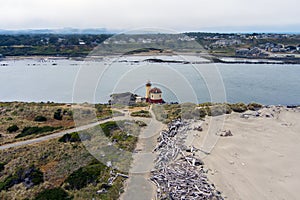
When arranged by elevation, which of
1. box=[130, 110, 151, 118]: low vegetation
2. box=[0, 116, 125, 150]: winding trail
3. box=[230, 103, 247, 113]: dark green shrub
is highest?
box=[230, 103, 247, 113]: dark green shrub

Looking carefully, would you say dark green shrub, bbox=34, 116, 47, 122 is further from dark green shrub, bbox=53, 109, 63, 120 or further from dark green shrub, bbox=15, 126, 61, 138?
dark green shrub, bbox=15, 126, 61, 138

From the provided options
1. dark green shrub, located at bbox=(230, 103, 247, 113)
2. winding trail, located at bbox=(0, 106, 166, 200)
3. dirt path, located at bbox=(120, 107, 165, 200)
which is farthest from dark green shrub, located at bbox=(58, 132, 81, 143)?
dark green shrub, located at bbox=(230, 103, 247, 113)

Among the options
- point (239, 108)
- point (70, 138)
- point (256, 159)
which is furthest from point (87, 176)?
point (239, 108)

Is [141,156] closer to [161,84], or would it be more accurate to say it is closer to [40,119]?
[40,119]

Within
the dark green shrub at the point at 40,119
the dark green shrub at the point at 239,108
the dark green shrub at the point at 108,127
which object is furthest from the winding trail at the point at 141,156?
the dark green shrub at the point at 239,108

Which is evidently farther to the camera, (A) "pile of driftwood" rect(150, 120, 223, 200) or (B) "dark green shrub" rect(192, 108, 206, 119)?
(B) "dark green shrub" rect(192, 108, 206, 119)

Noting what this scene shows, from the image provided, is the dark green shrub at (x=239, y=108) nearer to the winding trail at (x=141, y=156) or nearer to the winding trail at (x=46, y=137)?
the winding trail at (x=141, y=156)

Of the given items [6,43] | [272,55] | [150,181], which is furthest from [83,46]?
[150,181]
